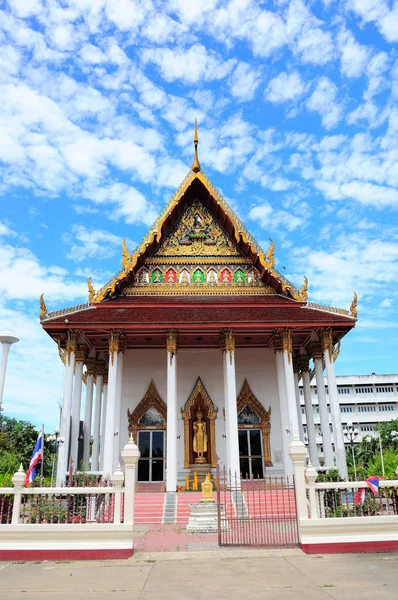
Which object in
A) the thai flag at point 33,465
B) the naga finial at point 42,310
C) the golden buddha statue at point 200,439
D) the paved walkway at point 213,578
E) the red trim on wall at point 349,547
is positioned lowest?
the paved walkway at point 213,578

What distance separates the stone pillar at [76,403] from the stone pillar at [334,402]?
7161 millimetres

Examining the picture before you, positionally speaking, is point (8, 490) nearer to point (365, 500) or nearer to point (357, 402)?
point (365, 500)

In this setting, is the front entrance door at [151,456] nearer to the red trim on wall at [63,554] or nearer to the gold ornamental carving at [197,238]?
the gold ornamental carving at [197,238]

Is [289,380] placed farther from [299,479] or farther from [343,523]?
[343,523]

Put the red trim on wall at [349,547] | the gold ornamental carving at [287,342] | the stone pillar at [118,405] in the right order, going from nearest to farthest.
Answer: the red trim on wall at [349,547] → the stone pillar at [118,405] → the gold ornamental carving at [287,342]

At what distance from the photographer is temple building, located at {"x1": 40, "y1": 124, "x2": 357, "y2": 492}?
527 inches

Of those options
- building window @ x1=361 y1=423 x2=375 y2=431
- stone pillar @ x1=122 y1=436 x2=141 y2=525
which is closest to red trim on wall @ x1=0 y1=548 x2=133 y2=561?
stone pillar @ x1=122 y1=436 x2=141 y2=525

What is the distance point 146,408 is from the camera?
601 inches

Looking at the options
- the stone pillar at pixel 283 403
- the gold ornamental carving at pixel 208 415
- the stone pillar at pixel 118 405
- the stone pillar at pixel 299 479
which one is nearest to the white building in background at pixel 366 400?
the gold ornamental carving at pixel 208 415

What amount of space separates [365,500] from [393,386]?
40901mm

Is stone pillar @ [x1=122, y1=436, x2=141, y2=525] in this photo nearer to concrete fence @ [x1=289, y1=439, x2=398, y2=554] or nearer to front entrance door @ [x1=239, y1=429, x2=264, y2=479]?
concrete fence @ [x1=289, y1=439, x2=398, y2=554]

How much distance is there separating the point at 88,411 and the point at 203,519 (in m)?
6.96

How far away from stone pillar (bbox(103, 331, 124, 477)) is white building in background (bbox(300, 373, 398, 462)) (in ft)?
109

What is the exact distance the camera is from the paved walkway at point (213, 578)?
474 centimetres
